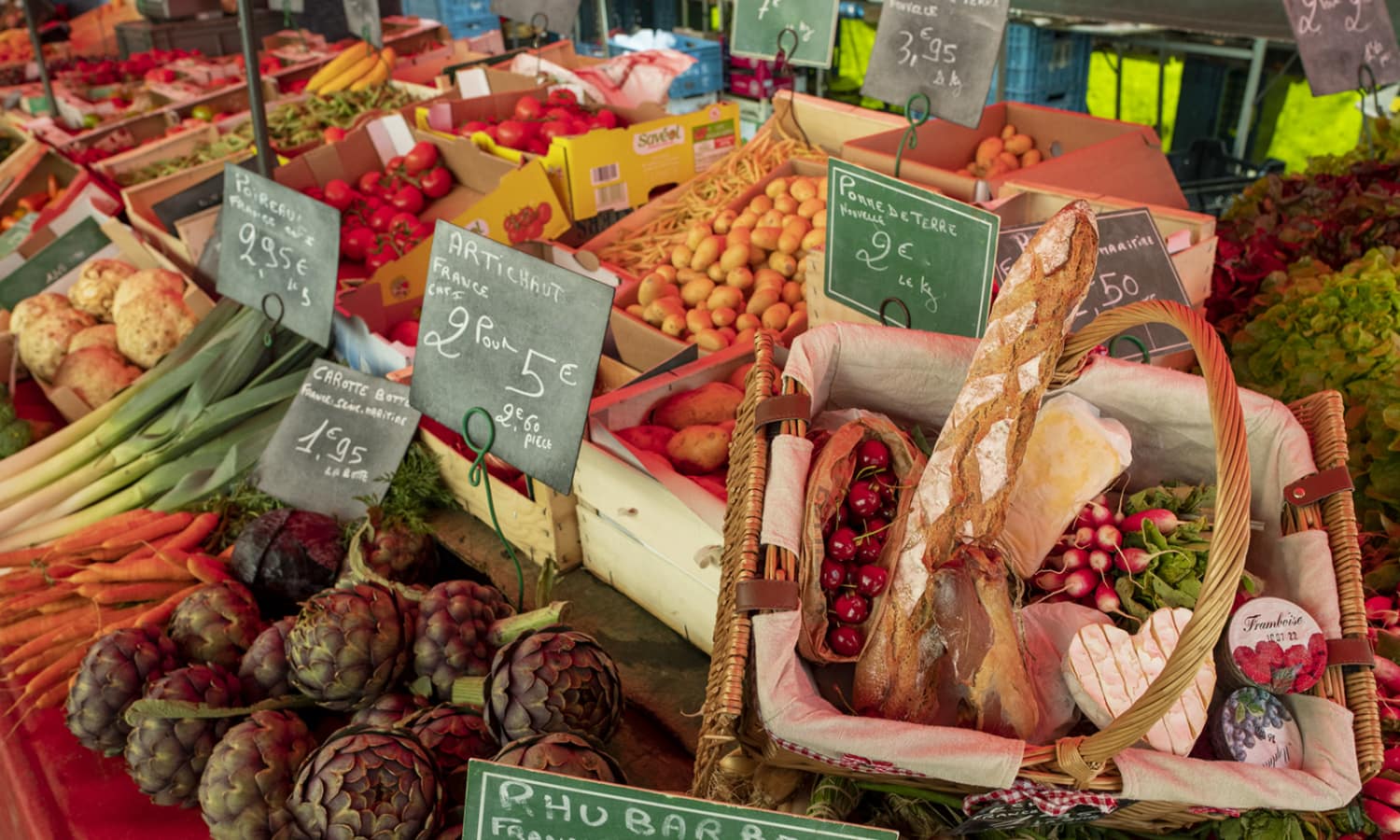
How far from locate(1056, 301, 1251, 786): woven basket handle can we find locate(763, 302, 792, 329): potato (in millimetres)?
1440

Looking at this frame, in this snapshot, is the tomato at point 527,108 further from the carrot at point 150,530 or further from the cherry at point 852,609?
the cherry at point 852,609

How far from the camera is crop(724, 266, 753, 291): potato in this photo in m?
2.69

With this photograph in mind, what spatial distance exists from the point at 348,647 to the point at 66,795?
0.64 meters

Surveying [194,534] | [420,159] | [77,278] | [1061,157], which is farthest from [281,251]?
[1061,157]

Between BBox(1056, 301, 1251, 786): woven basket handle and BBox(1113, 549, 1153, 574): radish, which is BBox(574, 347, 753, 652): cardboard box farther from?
BBox(1056, 301, 1251, 786): woven basket handle

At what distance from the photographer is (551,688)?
4.59 ft

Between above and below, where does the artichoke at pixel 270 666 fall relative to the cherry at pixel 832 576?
below

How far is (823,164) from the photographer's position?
121 inches

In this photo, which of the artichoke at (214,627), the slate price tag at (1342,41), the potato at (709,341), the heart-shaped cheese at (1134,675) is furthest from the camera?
the slate price tag at (1342,41)

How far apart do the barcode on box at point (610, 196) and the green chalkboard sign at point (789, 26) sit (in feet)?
1.92

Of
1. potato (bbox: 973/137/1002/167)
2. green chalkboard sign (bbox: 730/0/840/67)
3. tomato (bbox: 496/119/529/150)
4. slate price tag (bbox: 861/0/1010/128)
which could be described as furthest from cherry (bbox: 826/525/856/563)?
tomato (bbox: 496/119/529/150)

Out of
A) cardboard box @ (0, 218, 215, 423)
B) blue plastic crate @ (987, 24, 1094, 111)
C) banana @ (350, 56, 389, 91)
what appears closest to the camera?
cardboard box @ (0, 218, 215, 423)

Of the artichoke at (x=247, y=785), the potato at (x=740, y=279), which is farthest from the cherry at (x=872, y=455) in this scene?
the potato at (x=740, y=279)

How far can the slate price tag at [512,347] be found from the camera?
1.57 m
